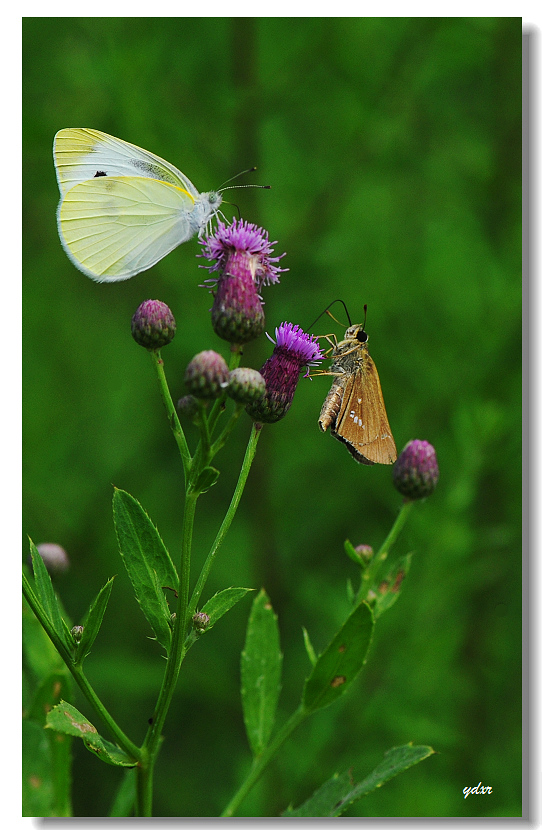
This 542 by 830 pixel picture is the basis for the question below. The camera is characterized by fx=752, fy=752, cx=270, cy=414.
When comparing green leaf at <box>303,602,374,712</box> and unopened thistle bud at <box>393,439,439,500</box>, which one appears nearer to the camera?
green leaf at <box>303,602,374,712</box>

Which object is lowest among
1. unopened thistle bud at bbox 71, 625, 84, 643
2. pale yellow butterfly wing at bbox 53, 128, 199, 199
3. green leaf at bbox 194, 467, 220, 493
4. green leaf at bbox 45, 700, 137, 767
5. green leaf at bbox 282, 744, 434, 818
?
green leaf at bbox 282, 744, 434, 818

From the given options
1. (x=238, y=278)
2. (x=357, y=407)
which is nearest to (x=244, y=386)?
(x=238, y=278)

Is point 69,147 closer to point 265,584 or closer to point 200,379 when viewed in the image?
point 200,379

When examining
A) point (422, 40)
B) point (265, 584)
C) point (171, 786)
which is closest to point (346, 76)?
point (422, 40)

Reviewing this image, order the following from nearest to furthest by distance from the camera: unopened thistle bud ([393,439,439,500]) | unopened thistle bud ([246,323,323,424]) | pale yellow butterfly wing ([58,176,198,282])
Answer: unopened thistle bud ([246,323,323,424]) < unopened thistle bud ([393,439,439,500]) < pale yellow butterfly wing ([58,176,198,282])

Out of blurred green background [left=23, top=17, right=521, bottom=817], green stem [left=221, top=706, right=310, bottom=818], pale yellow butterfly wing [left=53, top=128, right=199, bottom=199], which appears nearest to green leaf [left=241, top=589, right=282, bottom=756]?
green stem [left=221, top=706, right=310, bottom=818]

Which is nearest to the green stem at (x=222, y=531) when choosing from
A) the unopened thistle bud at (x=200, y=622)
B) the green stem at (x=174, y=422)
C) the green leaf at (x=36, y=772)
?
the unopened thistle bud at (x=200, y=622)

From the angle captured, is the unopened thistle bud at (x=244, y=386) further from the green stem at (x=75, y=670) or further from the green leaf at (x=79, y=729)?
the green leaf at (x=79, y=729)

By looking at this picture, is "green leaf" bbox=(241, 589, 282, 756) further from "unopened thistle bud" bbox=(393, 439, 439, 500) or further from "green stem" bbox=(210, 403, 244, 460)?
"green stem" bbox=(210, 403, 244, 460)
